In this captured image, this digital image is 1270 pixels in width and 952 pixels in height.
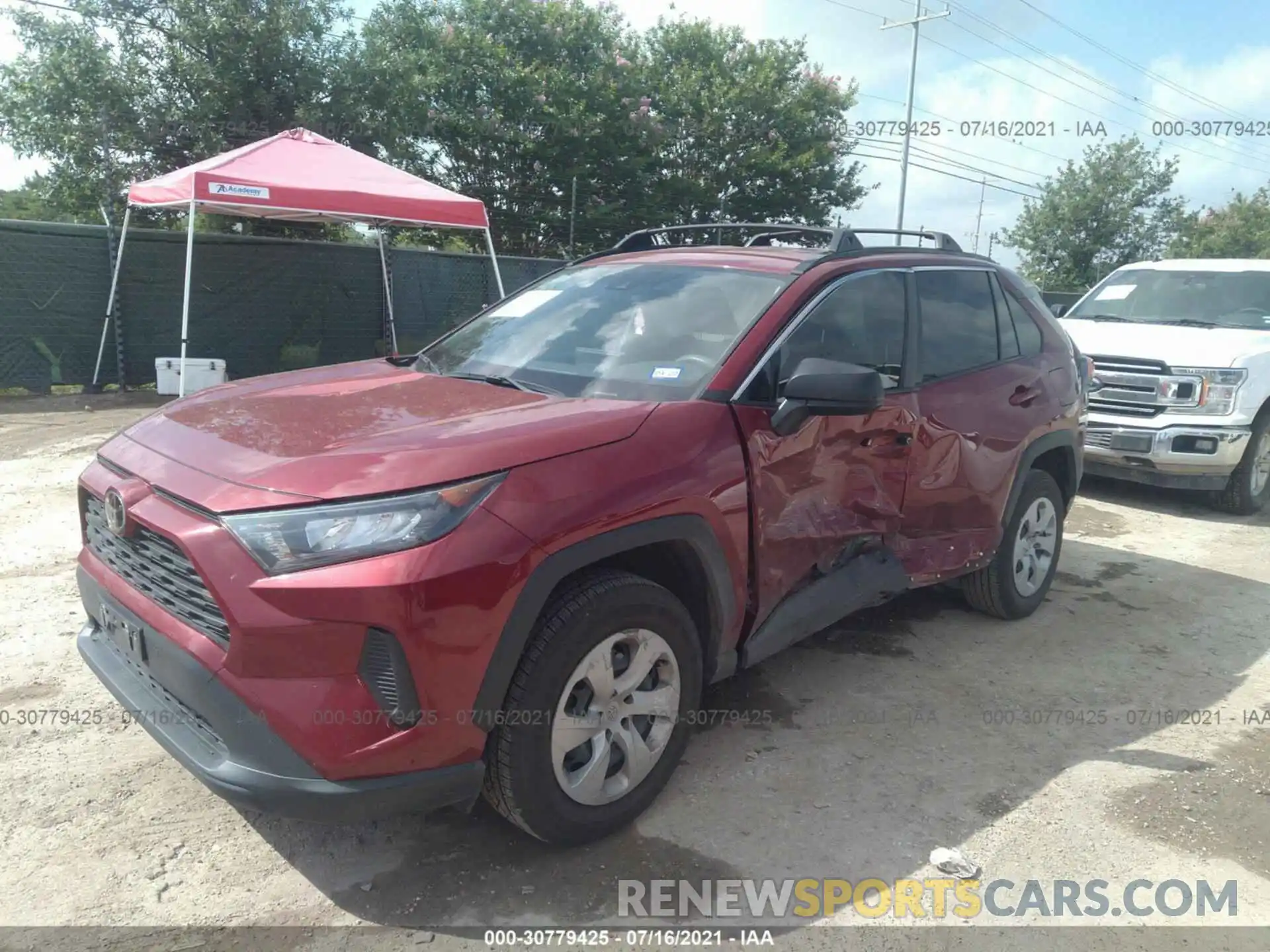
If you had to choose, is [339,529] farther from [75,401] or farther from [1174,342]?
[75,401]

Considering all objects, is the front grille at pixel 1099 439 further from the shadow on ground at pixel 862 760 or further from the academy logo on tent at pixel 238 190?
the academy logo on tent at pixel 238 190

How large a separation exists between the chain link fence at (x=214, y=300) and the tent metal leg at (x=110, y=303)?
0.26ft

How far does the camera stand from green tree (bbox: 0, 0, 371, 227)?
494 inches

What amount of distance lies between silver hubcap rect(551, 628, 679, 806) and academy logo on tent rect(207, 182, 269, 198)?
313 inches

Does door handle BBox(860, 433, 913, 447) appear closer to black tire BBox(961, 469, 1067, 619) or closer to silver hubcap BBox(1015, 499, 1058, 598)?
black tire BBox(961, 469, 1067, 619)

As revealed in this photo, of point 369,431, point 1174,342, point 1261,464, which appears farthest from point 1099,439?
point 369,431

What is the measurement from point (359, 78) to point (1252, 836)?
14.6m

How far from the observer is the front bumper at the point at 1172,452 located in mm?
6984

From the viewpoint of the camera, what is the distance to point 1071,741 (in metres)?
3.56

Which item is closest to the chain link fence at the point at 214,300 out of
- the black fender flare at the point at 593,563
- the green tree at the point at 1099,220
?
the black fender flare at the point at 593,563

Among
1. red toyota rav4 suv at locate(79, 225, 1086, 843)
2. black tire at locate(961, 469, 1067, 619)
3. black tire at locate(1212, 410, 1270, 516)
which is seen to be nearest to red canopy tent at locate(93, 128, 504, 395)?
red toyota rav4 suv at locate(79, 225, 1086, 843)

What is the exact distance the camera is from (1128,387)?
7.36 meters

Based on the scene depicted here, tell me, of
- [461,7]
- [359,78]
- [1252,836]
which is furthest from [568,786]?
[461,7]

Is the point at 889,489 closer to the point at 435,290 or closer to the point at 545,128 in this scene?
the point at 435,290
